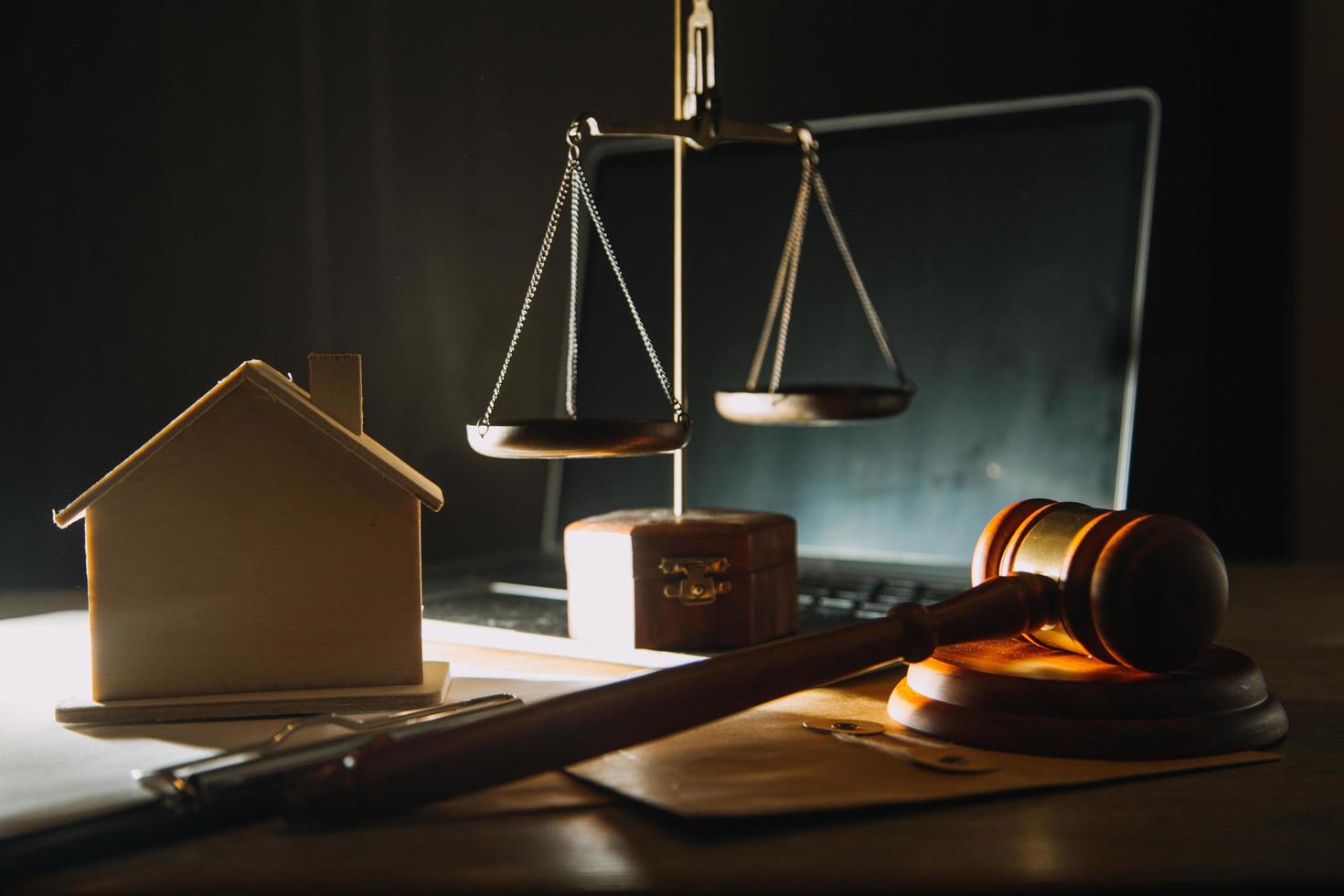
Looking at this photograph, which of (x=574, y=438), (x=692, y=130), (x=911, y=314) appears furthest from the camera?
(x=911, y=314)

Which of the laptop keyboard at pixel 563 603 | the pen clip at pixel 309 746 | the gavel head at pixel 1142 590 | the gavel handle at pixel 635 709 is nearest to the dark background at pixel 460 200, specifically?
the laptop keyboard at pixel 563 603

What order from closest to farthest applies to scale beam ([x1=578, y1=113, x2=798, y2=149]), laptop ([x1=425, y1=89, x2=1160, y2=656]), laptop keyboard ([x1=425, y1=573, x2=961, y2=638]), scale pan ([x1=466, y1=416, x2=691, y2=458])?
scale pan ([x1=466, y1=416, x2=691, y2=458]), scale beam ([x1=578, y1=113, x2=798, y2=149]), laptop keyboard ([x1=425, y1=573, x2=961, y2=638]), laptop ([x1=425, y1=89, x2=1160, y2=656])

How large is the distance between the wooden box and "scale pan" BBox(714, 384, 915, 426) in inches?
5.7

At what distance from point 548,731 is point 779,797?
0.12 meters

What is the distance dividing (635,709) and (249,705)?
0.32 m

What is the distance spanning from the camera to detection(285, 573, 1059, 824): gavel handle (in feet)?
2.15

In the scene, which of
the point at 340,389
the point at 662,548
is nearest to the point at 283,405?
the point at 340,389

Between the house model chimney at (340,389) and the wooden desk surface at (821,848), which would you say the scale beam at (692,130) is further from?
the wooden desk surface at (821,848)

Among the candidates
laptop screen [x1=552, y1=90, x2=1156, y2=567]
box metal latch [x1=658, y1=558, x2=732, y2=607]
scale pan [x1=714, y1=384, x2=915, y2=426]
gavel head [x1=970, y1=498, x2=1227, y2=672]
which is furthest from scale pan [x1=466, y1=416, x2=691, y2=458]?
laptop screen [x1=552, y1=90, x2=1156, y2=567]

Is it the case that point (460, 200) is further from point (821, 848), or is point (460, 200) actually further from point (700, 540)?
point (821, 848)

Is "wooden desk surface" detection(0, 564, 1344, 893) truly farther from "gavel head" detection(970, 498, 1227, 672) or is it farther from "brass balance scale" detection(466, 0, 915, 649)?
"brass balance scale" detection(466, 0, 915, 649)

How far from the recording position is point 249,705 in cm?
89

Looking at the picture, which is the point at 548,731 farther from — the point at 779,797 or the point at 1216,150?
the point at 1216,150

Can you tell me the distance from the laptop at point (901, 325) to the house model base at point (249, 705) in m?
→ 0.46
